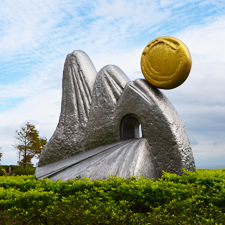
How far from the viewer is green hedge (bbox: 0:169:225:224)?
3387mm

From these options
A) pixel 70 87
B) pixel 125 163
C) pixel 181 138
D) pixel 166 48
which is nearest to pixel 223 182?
pixel 181 138

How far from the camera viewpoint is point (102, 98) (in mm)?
6316

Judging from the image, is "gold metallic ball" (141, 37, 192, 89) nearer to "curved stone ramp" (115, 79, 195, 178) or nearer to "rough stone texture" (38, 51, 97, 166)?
"curved stone ramp" (115, 79, 195, 178)

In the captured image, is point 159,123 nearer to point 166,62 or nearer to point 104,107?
point 166,62

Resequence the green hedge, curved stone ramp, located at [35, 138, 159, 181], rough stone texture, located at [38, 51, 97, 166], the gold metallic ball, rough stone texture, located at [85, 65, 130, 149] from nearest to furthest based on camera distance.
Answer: the green hedge → curved stone ramp, located at [35, 138, 159, 181] → the gold metallic ball → rough stone texture, located at [85, 65, 130, 149] → rough stone texture, located at [38, 51, 97, 166]

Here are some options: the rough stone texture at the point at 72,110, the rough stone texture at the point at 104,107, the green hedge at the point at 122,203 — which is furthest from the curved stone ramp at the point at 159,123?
the rough stone texture at the point at 72,110

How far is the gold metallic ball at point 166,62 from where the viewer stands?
216 inches

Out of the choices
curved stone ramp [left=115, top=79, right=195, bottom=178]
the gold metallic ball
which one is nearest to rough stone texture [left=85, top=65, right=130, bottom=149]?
curved stone ramp [left=115, top=79, right=195, bottom=178]

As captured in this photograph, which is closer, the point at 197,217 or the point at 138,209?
the point at 197,217

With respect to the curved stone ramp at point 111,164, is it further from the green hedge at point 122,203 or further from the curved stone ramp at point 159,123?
the green hedge at point 122,203

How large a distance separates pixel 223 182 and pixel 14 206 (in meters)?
3.40

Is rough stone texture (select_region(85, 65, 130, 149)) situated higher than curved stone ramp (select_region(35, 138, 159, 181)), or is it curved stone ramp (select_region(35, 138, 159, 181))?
rough stone texture (select_region(85, 65, 130, 149))

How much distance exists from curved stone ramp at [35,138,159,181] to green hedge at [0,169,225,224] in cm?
53

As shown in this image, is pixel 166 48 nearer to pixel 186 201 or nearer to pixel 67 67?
pixel 67 67
